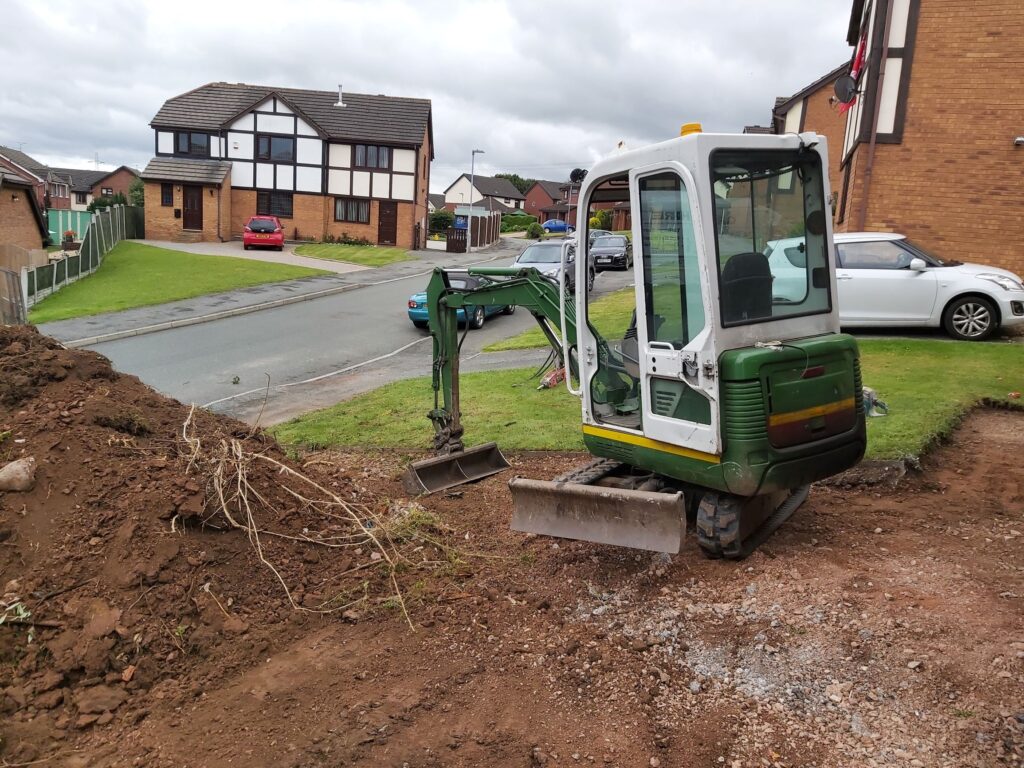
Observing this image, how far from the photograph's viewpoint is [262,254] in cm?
3806

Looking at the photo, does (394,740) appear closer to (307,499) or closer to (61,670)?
(61,670)

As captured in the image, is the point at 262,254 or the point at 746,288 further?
the point at 262,254

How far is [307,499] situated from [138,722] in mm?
2243

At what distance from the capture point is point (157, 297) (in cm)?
2336

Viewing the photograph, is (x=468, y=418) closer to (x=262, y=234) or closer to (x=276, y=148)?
(x=262, y=234)

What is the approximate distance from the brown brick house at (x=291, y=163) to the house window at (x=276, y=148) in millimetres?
56

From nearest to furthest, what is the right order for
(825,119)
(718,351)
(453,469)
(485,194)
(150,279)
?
(718,351) < (453,469) < (150,279) < (825,119) < (485,194)

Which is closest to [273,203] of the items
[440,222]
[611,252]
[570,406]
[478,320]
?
[440,222]

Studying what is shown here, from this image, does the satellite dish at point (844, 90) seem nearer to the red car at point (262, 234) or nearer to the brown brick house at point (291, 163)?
the red car at point (262, 234)

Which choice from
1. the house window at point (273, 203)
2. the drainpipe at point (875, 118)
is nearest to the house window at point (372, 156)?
the house window at point (273, 203)

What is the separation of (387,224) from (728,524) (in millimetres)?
43673

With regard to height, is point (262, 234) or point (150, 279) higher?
point (262, 234)

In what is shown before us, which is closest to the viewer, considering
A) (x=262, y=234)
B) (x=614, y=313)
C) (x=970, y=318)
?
(x=614, y=313)

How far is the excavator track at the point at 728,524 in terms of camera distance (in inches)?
204
